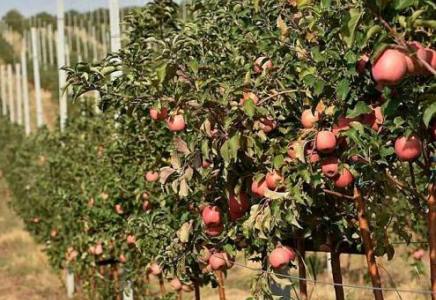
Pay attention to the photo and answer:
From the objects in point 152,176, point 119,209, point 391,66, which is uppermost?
point 391,66

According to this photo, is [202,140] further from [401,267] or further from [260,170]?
[401,267]

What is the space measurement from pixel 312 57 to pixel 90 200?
18.0 ft

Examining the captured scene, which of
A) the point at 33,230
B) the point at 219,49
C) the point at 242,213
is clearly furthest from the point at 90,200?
the point at 33,230

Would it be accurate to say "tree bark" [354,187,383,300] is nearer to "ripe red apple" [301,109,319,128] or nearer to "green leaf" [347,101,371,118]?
"ripe red apple" [301,109,319,128]

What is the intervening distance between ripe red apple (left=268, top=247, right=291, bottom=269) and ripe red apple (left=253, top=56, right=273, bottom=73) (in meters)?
0.77

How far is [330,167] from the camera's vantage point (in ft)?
9.36

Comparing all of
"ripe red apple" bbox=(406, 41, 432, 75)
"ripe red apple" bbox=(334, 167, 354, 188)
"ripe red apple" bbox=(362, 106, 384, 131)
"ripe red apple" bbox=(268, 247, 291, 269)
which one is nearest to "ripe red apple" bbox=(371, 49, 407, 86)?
"ripe red apple" bbox=(406, 41, 432, 75)

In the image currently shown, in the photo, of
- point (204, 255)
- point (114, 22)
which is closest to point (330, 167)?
point (204, 255)

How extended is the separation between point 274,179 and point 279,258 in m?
0.35

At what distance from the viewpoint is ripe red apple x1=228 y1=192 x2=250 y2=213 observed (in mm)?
3314

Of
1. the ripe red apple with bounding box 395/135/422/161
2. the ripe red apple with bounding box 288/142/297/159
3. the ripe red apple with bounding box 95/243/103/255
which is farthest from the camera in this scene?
the ripe red apple with bounding box 95/243/103/255

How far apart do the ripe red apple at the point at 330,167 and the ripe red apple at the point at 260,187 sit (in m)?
0.31

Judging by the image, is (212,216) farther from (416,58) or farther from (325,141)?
(416,58)

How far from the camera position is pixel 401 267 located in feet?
39.5
